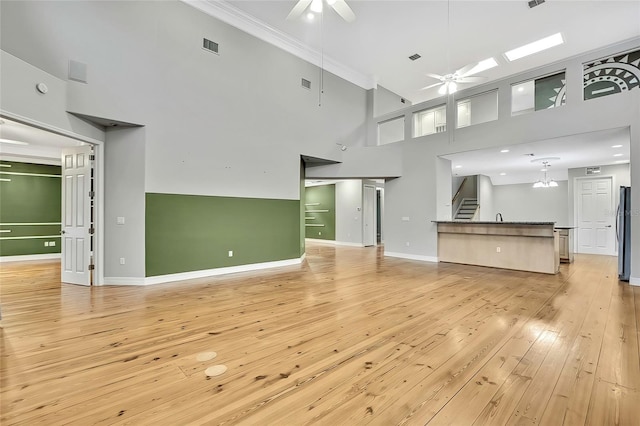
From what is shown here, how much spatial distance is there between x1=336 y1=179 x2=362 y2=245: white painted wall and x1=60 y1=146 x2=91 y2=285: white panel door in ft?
27.5

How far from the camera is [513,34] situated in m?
7.02

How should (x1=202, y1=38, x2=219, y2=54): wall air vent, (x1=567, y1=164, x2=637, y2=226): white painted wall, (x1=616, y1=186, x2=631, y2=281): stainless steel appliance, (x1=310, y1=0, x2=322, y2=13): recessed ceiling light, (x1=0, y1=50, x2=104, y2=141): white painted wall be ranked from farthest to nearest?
(x1=567, y1=164, x2=637, y2=226): white painted wall
(x1=202, y1=38, x2=219, y2=54): wall air vent
(x1=616, y1=186, x2=631, y2=281): stainless steel appliance
(x1=310, y1=0, x2=322, y2=13): recessed ceiling light
(x1=0, y1=50, x2=104, y2=141): white painted wall

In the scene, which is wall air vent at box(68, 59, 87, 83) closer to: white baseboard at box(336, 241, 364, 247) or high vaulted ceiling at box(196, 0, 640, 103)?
high vaulted ceiling at box(196, 0, 640, 103)

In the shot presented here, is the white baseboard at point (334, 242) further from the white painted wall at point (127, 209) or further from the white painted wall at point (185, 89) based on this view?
the white painted wall at point (127, 209)

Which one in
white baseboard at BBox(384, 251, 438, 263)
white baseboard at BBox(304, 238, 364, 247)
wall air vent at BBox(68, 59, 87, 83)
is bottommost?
white baseboard at BBox(304, 238, 364, 247)

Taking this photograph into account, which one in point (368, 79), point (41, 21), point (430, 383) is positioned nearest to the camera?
point (430, 383)

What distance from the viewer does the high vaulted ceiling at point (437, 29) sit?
19.8 ft

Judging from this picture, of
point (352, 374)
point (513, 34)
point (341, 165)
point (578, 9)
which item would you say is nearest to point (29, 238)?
point (341, 165)

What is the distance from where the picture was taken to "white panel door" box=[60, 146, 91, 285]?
4926mm

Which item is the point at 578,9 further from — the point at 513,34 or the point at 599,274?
the point at 599,274

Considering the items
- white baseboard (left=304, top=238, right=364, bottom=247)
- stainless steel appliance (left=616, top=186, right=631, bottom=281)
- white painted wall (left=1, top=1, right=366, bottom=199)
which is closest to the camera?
white painted wall (left=1, top=1, right=366, bottom=199)

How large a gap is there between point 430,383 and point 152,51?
6208 mm

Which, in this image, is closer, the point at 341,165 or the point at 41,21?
the point at 41,21

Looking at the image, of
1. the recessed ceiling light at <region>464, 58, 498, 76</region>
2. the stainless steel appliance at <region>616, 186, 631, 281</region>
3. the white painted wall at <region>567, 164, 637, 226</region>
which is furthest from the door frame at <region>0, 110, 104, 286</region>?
the white painted wall at <region>567, 164, 637, 226</region>
